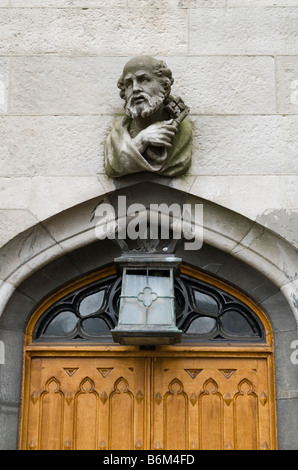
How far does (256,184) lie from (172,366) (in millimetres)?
1049

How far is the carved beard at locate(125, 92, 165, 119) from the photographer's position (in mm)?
4246

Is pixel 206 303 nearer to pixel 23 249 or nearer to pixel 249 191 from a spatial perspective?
pixel 249 191

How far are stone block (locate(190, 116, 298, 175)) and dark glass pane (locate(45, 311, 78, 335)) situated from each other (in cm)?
103

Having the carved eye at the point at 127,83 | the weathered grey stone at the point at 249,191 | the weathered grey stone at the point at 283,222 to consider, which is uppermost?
the carved eye at the point at 127,83

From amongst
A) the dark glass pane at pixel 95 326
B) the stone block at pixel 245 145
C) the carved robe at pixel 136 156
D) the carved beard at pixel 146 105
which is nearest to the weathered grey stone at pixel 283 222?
the stone block at pixel 245 145

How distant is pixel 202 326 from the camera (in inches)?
177

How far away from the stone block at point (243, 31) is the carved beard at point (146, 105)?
44 centimetres

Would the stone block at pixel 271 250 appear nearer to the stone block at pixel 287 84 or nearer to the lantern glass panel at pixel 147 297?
the lantern glass panel at pixel 147 297

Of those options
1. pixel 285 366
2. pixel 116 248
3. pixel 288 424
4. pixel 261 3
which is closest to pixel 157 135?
pixel 116 248

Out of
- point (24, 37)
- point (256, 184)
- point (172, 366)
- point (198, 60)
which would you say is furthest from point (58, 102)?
point (172, 366)

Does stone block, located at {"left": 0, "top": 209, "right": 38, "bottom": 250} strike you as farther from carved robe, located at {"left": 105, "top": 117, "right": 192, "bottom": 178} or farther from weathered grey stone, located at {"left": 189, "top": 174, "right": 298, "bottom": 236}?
weathered grey stone, located at {"left": 189, "top": 174, "right": 298, "bottom": 236}

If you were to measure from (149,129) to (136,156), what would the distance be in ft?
0.52

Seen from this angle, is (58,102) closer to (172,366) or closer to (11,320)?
(11,320)

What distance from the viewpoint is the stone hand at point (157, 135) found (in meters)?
4.25
